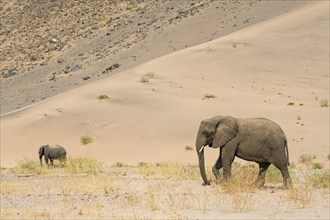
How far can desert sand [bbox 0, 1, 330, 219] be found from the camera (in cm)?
3259

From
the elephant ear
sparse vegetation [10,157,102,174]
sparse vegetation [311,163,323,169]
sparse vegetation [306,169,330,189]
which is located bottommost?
sparse vegetation [306,169,330,189]

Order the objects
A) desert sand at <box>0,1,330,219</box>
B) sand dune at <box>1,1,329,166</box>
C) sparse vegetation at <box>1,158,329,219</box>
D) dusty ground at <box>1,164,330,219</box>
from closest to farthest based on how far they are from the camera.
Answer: dusty ground at <box>1,164,330,219</box>, sparse vegetation at <box>1,158,329,219</box>, desert sand at <box>0,1,330,219</box>, sand dune at <box>1,1,329,166</box>

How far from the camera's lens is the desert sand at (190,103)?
32.6 meters

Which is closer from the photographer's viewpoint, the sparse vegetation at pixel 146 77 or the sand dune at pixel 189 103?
the sand dune at pixel 189 103

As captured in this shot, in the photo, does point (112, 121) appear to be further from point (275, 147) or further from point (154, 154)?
point (275, 147)

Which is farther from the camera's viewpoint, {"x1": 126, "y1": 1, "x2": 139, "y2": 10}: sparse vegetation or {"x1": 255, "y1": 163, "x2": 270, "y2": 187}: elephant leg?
{"x1": 126, "y1": 1, "x2": 139, "y2": 10}: sparse vegetation

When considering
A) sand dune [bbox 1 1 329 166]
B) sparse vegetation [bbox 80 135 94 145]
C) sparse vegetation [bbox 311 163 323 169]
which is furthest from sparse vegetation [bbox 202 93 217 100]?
sparse vegetation [bbox 311 163 323 169]

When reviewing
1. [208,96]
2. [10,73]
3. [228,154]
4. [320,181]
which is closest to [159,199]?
[228,154]

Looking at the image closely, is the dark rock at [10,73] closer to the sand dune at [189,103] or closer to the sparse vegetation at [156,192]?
the sand dune at [189,103]

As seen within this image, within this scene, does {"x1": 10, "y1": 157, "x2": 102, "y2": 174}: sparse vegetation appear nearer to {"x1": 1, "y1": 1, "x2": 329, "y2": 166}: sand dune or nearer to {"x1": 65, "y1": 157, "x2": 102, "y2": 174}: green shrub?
{"x1": 65, "y1": 157, "x2": 102, "y2": 174}: green shrub

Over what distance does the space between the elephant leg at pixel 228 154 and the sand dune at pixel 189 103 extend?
12.6 m

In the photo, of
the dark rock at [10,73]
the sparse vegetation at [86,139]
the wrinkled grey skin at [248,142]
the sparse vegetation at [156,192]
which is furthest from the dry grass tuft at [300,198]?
the dark rock at [10,73]

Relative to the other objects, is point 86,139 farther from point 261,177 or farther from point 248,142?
point 261,177

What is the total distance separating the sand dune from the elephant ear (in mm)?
12507
